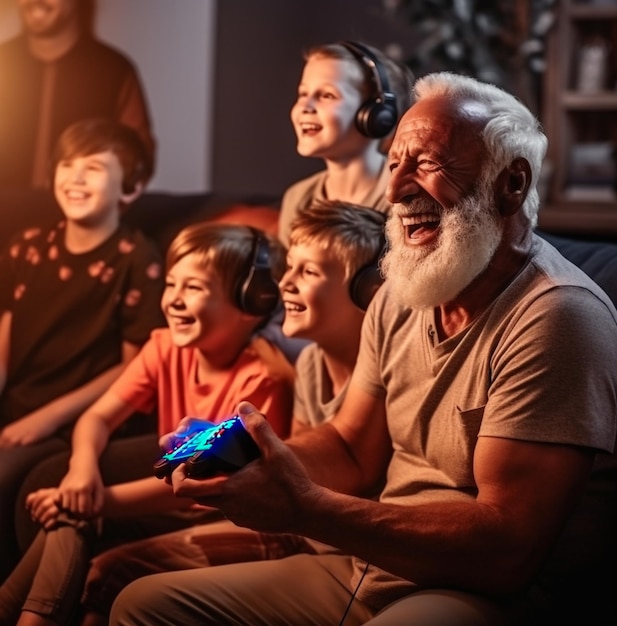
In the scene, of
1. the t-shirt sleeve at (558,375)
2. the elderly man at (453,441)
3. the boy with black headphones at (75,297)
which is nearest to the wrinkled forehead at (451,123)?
the elderly man at (453,441)

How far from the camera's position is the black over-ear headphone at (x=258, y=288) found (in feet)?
5.65

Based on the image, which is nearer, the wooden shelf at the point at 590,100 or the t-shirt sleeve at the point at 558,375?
the t-shirt sleeve at the point at 558,375

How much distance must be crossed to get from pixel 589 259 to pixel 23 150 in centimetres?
139

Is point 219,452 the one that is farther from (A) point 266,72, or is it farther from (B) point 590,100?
(B) point 590,100

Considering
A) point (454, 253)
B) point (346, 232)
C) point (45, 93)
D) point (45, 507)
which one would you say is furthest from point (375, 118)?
point (45, 93)

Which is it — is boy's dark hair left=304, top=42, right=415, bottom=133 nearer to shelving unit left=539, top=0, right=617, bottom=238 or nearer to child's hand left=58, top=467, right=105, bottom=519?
child's hand left=58, top=467, right=105, bottom=519

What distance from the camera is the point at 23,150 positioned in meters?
2.48

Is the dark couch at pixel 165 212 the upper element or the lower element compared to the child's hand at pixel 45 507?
upper

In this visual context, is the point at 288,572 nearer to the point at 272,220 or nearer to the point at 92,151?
the point at 272,220

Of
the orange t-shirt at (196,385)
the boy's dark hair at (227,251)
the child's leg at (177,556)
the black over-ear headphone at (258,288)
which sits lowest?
the child's leg at (177,556)

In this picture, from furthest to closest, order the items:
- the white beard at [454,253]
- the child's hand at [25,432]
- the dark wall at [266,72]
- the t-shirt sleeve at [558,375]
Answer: the dark wall at [266,72]
the child's hand at [25,432]
the white beard at [454,253]
the t-shirt sleeve at [558,375]

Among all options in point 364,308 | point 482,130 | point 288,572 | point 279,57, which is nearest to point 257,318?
point 364,308

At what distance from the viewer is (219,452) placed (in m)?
1.23

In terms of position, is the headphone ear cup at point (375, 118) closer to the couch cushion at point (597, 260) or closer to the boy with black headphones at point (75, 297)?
the couch cushion at point (597, 260)
